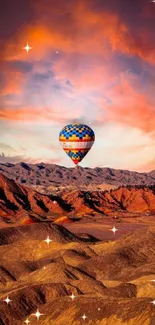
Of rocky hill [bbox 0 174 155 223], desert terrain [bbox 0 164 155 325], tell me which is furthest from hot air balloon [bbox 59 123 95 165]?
rocky hill [bbox 0 174 155 223]

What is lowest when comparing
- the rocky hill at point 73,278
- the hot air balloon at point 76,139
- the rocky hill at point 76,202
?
the rocky hill at point 73,278

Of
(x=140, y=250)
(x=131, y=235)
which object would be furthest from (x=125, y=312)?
(x=131, y=235)

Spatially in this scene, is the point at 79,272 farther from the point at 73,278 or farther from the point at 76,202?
the point at 76,202

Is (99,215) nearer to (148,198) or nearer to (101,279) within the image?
(148,198)

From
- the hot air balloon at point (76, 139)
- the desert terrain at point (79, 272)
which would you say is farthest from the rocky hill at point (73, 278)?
the hot air balloon at point (76, 139)

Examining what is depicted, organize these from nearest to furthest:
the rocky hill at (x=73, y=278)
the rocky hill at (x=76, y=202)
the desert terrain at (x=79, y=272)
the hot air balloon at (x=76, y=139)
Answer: the rocky hill at (x=73, y=278) → the desert terrain at (x=79, y=272) → the hot air balloon at (x=76, y=139) → the rocky hill at (x=76, y=202)

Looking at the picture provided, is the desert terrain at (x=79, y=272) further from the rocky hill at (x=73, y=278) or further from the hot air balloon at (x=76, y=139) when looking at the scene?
the hot air balloon at (x=76, y=139)

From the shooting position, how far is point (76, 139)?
101 m

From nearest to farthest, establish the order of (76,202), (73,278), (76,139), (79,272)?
(73,278) → (79,272) → (76,139) → (76,202)

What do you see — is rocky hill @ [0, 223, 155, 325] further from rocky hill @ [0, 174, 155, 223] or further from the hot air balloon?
rocky hill @ [0, 174, 155, 223]

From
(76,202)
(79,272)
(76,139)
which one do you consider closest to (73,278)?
(79,272)

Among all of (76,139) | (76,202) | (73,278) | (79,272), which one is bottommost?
(73,278)

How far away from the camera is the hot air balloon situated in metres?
101

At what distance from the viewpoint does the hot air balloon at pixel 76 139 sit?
100875 millimetres
